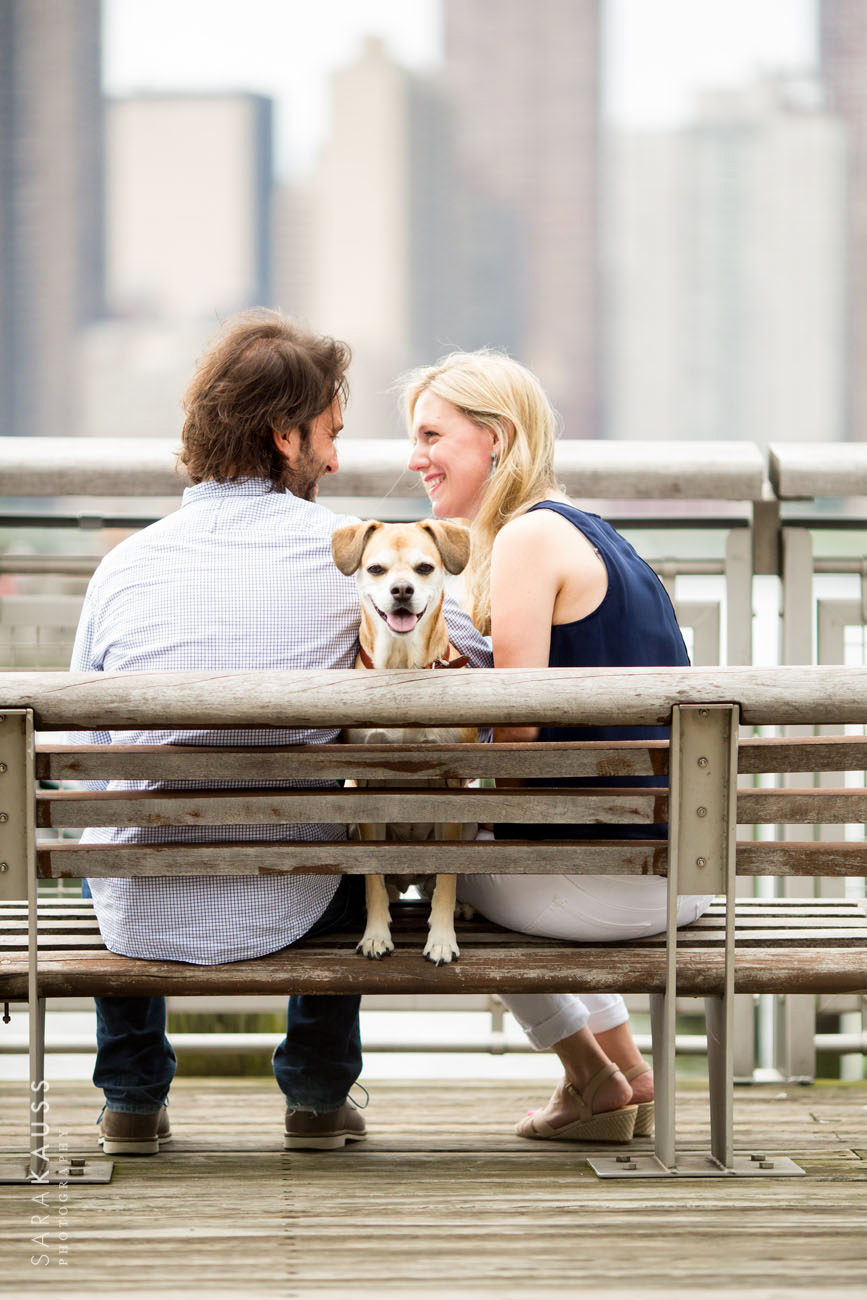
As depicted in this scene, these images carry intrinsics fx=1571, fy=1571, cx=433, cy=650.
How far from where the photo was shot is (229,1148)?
318cm

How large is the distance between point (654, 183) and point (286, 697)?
10477cm

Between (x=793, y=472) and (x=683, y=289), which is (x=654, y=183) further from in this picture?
(x=793, y=472)

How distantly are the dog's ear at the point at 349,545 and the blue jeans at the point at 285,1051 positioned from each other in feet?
2.17

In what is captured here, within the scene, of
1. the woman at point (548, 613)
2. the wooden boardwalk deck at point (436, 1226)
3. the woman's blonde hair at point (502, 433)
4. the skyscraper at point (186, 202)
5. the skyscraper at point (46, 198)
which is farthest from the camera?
the skyscraper at point (186, 202)

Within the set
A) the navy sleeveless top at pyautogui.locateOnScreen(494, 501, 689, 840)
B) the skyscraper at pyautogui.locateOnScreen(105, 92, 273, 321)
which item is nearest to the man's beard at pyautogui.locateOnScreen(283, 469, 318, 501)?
the navy sleeveless top at pyautogui.locateOnScreen(494, 501, 689, 840)

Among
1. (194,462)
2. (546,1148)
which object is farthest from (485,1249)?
(194,462)

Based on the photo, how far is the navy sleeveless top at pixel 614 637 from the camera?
3.08 metres

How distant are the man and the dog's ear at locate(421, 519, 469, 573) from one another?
0.61 feet

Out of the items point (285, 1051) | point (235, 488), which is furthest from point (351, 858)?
point (235, 488)

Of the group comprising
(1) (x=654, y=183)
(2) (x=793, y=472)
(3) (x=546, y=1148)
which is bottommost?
(3) (x=546, y=1148)

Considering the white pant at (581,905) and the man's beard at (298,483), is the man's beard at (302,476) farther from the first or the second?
the white pant at (581,905)

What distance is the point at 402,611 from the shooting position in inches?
115

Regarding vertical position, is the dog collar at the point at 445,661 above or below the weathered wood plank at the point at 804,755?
above

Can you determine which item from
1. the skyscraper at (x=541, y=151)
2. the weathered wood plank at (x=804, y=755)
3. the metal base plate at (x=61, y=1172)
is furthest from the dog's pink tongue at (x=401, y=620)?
the skyscraper at (x=541, y=151)
